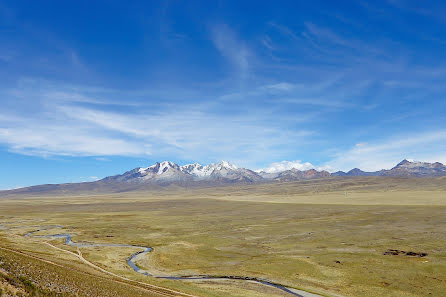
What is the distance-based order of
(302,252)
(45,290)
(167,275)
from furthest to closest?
(302,252), (167,275), (45,290)

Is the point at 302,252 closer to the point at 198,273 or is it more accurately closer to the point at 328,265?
the point at 328,265

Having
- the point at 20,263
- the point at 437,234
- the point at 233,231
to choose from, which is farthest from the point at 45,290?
the point at 437,234

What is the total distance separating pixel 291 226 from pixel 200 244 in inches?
1515

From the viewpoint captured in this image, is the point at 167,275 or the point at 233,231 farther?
the point at 233,231

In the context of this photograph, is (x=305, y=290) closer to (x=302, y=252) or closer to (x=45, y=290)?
(x=302, y=252)

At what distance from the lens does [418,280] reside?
49.9 metres

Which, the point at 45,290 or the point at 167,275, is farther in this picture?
the point at 167,275

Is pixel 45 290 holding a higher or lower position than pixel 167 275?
higher

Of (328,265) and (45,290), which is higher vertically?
(45,290)

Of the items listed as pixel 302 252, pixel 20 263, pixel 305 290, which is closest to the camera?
pixel 20 263

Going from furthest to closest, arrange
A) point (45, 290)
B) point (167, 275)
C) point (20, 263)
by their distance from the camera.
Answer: point (167, 275) < point (20, 263) < point (45, 290)

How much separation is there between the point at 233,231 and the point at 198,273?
46850mm

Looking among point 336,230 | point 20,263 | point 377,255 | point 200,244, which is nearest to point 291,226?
point 336,230

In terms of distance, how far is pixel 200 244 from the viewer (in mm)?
83688
